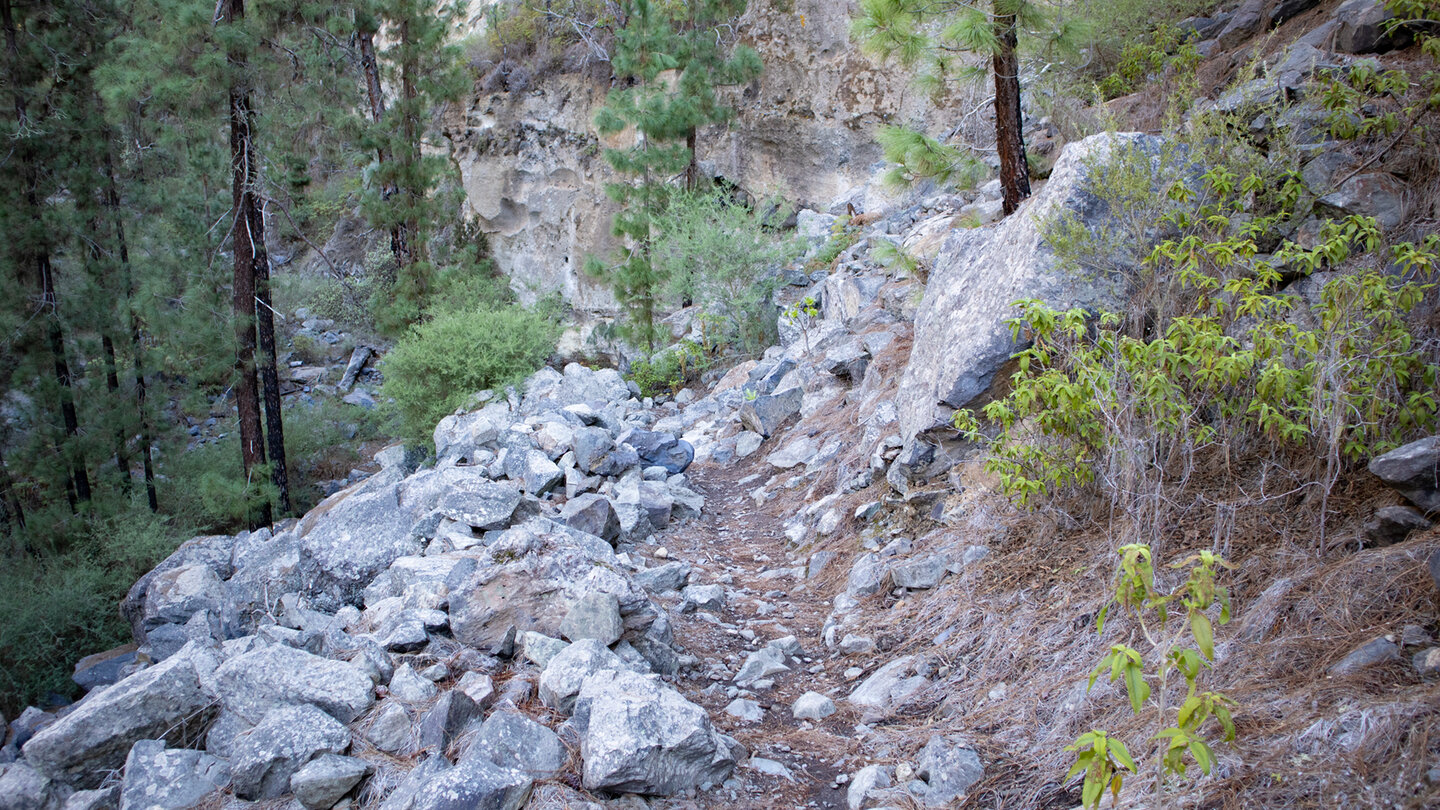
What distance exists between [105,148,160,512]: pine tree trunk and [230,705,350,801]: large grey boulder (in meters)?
12.4

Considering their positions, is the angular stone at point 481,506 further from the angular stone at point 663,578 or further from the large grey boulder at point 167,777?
the large grey boulder at point 167,777

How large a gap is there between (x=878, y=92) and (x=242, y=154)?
11541 millimetres

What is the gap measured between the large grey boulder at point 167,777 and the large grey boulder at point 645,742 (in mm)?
1438

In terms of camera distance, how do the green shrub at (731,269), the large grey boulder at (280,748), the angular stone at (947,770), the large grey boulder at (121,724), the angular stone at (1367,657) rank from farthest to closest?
the green shrub at (731,269) < the large grey boulder at (121,724) < the large grey boulder at (280,748) < the angular stone at (947,770) < the angular stone at (1367,657)

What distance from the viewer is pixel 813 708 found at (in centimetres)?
354

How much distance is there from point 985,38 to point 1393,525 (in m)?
5.08

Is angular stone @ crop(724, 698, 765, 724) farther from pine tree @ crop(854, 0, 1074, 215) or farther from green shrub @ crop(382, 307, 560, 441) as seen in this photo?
green shrub @ crop(382, 307, 560, 441)

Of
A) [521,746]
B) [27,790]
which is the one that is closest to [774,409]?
[521,746]

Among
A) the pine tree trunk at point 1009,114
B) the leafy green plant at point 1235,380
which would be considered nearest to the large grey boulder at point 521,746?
the leafy green plant at point 1235,380

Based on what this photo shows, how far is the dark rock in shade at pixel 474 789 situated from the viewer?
2.55m

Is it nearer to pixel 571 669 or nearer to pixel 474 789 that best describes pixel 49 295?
pixel 571 669

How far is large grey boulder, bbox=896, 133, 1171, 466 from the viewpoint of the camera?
481 centimetres

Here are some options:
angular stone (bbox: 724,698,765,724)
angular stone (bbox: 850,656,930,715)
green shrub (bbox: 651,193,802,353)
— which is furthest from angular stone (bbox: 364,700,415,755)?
green shrub (bbox: 651,193,802,353)

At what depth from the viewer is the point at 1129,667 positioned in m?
1.91
